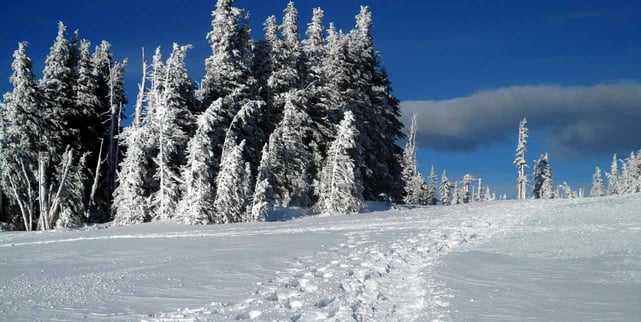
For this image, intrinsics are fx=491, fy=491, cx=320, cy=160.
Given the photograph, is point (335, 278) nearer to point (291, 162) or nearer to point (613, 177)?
point (291, 162)

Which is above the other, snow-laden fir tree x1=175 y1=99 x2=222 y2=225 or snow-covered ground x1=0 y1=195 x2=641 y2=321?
snow-laden fir tree x1=175 y1=99 x2=222 y2=225

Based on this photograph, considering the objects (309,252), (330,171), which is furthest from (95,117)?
(309,252)

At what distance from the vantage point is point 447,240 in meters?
15.6

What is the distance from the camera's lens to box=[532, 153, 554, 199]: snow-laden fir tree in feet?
256

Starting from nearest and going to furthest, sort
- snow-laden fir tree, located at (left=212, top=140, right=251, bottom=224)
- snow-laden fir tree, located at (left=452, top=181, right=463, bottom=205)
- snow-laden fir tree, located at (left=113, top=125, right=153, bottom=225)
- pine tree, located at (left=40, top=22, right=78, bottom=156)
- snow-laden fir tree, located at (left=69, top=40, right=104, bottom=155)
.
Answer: snow-laden fir tree, located at (left=212, top=140, right=251, bottom=224) → snow-laden fir tree, located at (left=113, top=125, right=153, bottom=225) → pine tree, located at (left=40, top=22, right=78, bottom=156) → snow-laden fir tree, located at (left=69, top=40, right=104, bottom=155) → snow-laden fir tree, located at (left=452, top=181, right=463, bottom=205)

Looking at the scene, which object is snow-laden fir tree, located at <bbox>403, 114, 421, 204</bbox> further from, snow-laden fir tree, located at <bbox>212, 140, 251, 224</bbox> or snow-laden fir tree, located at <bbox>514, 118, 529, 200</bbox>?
snow-laden fir tree, located at <bbox>212, 140, 251, 224</bbox>

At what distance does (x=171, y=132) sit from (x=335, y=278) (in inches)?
850

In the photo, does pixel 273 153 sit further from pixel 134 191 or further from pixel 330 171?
pixel 134 191

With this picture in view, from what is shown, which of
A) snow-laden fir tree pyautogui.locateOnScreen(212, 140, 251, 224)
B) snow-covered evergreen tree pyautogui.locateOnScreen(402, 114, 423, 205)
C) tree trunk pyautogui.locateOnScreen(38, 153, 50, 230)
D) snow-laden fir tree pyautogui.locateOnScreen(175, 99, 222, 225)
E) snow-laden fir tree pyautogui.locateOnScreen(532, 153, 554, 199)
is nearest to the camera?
snow-laden fir tree pyautogui.locateOnScreen(175, 99, 222, 225)

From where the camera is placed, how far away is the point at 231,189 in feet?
84.7

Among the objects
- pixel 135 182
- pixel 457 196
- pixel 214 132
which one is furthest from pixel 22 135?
pixel 457 196

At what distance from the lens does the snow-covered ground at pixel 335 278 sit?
6.82 m

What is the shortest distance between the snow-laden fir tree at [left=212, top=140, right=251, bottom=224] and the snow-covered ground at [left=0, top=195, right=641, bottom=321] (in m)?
9.21

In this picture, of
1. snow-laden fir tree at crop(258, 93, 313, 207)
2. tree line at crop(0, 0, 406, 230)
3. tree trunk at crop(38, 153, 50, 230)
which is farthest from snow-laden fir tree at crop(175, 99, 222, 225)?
tree trunk at crop(38, 153, 50, 230)
